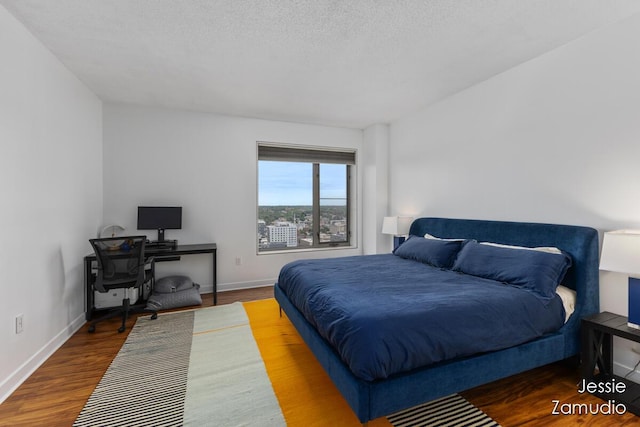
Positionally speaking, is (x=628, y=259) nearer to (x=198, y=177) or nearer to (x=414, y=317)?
(x=414, y=317)

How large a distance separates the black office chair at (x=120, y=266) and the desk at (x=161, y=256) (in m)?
0.16

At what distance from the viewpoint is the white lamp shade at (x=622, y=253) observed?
1777 millimetres

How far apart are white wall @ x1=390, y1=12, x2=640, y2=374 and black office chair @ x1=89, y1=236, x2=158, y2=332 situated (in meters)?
3.65

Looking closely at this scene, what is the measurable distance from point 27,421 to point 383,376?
2083 mm

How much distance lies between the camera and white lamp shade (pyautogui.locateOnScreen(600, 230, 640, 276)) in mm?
1777

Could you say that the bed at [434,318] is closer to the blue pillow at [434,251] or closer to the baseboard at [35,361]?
the blue pillow at [434,251]

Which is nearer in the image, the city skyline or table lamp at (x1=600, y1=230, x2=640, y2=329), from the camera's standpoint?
table lamp at (x1=600, y1=230, x2=640, y2=329)

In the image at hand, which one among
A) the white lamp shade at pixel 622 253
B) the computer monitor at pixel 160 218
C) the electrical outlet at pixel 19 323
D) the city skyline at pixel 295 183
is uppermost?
the city skyline at pixel 295 183

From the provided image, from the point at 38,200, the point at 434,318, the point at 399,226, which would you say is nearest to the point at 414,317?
the point at 434,318

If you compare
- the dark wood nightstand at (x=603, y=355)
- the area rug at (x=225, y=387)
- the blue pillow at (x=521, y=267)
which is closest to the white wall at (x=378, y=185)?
the blue pillow at (x=521, y=267)

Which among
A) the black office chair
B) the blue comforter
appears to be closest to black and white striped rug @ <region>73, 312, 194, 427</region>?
the black office chair

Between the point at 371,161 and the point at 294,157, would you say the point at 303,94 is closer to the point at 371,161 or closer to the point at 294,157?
the point at 294,157

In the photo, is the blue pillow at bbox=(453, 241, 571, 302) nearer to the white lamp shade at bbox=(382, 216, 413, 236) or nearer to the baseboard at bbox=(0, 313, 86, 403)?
the white lamp shade at bbox=(382, 216, 413, 236)

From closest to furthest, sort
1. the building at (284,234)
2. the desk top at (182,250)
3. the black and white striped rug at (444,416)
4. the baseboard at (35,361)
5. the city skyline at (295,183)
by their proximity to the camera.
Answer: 1. the black and white striped rug at (444,416)
2. the baseboard at (35,361)
3. the desk top at (182,250)
4. the city skyline at (295,183)
5. the building at (284,234)
